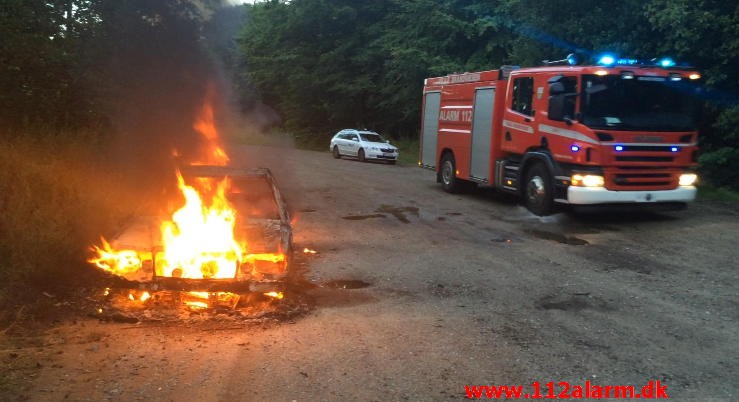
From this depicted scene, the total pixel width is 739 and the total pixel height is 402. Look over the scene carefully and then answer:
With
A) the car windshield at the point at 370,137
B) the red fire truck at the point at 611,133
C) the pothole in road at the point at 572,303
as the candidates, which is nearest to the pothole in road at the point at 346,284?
the pothole in road at the point at 572,303

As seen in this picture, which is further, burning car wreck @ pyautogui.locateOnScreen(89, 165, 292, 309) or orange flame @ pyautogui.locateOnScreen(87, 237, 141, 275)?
orange flame @ pyautogui.locateOnScreen(87, 237, 141, 275)

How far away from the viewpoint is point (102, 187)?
30.8 feet

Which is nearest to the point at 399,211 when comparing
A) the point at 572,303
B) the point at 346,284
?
the point at 346,284

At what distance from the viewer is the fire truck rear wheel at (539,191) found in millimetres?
11094

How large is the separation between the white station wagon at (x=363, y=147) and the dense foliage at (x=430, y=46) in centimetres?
218

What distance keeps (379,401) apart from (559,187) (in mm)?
7562

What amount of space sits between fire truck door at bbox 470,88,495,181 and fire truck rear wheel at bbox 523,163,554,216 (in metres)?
1.65

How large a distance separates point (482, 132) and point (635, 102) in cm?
377

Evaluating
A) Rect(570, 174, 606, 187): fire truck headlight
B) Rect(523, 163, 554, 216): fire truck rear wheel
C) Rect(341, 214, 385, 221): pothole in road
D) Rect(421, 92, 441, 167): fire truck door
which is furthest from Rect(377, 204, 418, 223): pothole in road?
Rect(421, 92, 441, 167): fire truck door

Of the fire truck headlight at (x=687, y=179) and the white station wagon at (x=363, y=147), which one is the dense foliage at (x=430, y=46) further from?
the fire truck headlight at (x=687, y=179)

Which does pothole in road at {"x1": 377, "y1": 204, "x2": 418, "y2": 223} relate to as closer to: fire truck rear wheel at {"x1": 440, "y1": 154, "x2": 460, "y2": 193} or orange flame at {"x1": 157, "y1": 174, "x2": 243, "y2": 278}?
fire truck rear wheel at {"x1": 440, "y1": 154, "x2": 460, "y2": 193}

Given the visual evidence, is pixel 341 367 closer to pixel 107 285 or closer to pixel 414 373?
pixel 414 373

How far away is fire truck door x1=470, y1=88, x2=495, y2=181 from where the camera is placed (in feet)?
43.2

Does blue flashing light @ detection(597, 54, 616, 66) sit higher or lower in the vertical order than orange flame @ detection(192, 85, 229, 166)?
higher
